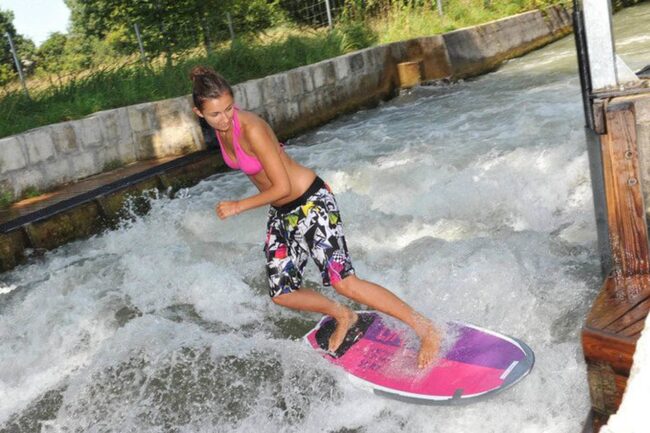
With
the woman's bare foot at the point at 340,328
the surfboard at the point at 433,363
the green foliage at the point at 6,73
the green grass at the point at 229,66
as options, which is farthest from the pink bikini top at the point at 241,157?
the green foliage at the point at 6,73

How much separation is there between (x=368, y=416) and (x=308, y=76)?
853 cm

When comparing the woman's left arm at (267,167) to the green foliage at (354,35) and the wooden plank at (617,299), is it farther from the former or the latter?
the green foliage at (354,35)

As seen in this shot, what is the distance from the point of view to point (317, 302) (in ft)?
12.2

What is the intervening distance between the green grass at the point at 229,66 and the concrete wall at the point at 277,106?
43 centimetres

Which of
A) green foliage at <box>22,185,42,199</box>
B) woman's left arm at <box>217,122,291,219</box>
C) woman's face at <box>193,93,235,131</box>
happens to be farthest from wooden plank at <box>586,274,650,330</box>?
green foliage at <box>22,185,42,199</box>

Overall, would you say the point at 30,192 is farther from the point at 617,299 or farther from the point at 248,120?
the point at 617,299

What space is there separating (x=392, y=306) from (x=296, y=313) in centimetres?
136

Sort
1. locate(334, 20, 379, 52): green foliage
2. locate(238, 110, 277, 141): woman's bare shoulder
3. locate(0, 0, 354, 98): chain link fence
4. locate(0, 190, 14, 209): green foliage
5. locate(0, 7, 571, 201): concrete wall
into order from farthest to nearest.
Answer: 1. locate(334, 20, 379, 52): green foliage
2. locate(0, 0, 354, 98): chain link fence
3. locate(0, 7, 571, 201): concrete wall
4. locate(0, 190, 14, 209): green foliage
5. locate(238, 110, 277, 141): woman's bare shoulder

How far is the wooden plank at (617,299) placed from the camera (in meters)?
2.53

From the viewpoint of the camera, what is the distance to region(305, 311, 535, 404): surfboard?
3234 mm

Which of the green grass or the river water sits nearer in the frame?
the river water

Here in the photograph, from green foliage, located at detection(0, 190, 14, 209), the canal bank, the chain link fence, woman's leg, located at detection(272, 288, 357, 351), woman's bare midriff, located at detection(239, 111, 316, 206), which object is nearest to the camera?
woman's bare midriff, located at detection(239, 111, 316, 206)

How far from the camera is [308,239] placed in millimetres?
3449

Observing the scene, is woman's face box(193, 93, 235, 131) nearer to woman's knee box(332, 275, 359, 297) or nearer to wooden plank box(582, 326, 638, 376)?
woman's knee box(332, 275, 359, 297)
